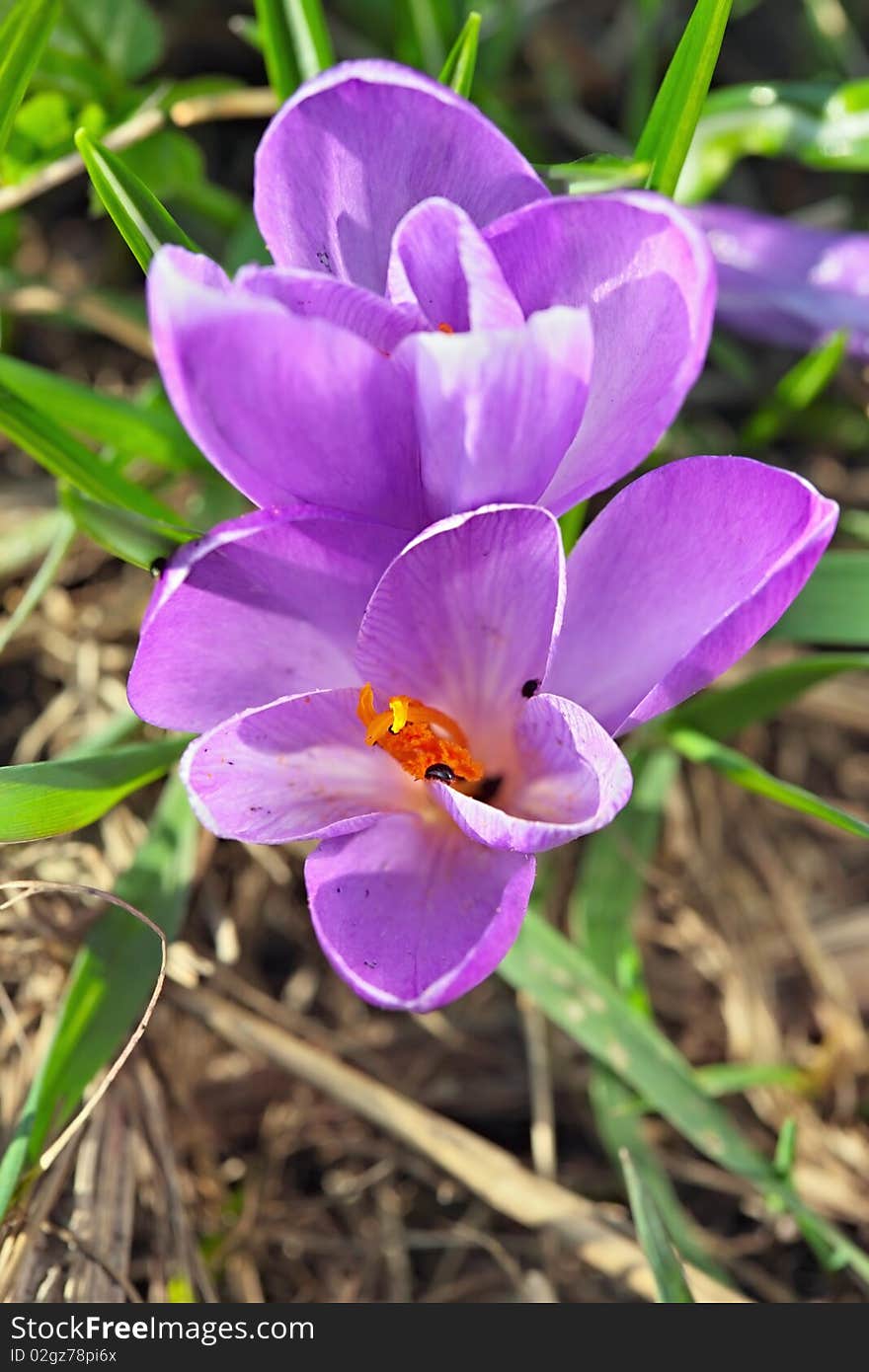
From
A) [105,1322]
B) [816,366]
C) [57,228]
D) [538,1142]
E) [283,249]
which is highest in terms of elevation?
[283,249]

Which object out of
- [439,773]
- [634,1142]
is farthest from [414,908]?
[634,1142]

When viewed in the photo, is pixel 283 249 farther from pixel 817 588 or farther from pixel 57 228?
pixel 57 228

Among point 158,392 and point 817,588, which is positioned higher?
point 158,392

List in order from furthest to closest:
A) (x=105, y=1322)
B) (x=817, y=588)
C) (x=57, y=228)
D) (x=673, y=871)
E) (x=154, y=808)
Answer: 1. (x=57, y=228)
2. (x=673, y=871)
3. (x=154, y=808)
4. (x=817, y=588)
5. (x=105, y=1322)

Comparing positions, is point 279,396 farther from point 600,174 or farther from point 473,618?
point 600,174

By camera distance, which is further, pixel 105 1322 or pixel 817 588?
pixel 817 588

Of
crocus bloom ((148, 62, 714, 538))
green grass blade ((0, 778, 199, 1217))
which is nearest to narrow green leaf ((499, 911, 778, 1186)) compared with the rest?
green grass blade ((0, 778, 199, 1217))

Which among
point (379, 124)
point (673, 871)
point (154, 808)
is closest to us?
point (379, 124)

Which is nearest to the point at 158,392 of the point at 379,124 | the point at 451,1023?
the point at 379,124
